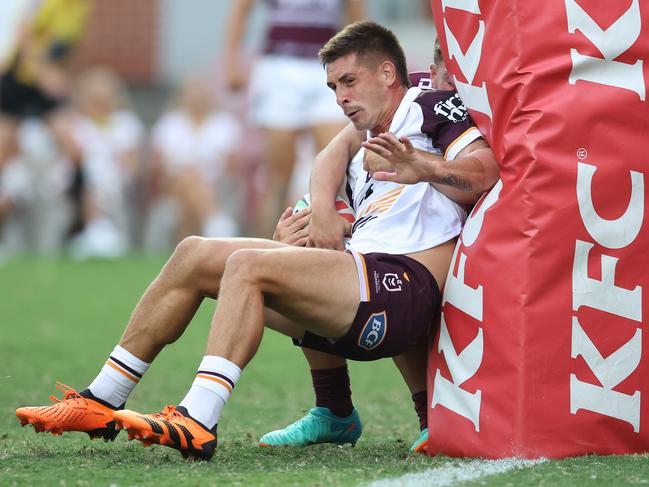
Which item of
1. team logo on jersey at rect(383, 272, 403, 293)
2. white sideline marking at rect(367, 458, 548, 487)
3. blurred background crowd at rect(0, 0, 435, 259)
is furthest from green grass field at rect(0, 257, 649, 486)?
blurred background crowd at rect(0, 0, 435, 259)

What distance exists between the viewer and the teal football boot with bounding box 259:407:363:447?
15.3 ft

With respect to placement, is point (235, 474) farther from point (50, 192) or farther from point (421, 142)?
point (50, 192)

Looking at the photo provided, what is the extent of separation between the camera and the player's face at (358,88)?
4500 millimetres

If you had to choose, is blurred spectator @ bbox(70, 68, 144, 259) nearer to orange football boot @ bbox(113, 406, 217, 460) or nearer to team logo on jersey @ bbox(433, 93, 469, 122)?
team logo on jersey @ bbox(433, 93, 469, 122)

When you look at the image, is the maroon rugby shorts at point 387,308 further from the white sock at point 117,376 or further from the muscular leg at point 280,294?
the white sock at point 117,376

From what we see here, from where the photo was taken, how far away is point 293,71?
350 inches

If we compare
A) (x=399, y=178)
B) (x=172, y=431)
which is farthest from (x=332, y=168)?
(x=172, y=431)

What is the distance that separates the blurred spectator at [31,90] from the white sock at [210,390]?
10431 millimetres

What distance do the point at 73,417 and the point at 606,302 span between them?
1699mm

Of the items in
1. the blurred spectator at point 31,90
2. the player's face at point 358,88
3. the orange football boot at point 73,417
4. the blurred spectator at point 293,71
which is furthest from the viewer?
the blurred spectator at point 31,90

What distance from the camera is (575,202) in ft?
13.2

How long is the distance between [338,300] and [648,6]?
1.30 meters

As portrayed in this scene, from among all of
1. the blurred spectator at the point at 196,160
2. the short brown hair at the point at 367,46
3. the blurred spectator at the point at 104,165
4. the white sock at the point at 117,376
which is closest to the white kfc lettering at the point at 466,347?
the short brown hair at the point at 367,46

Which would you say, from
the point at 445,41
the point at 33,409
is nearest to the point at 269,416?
the point at 33,409
